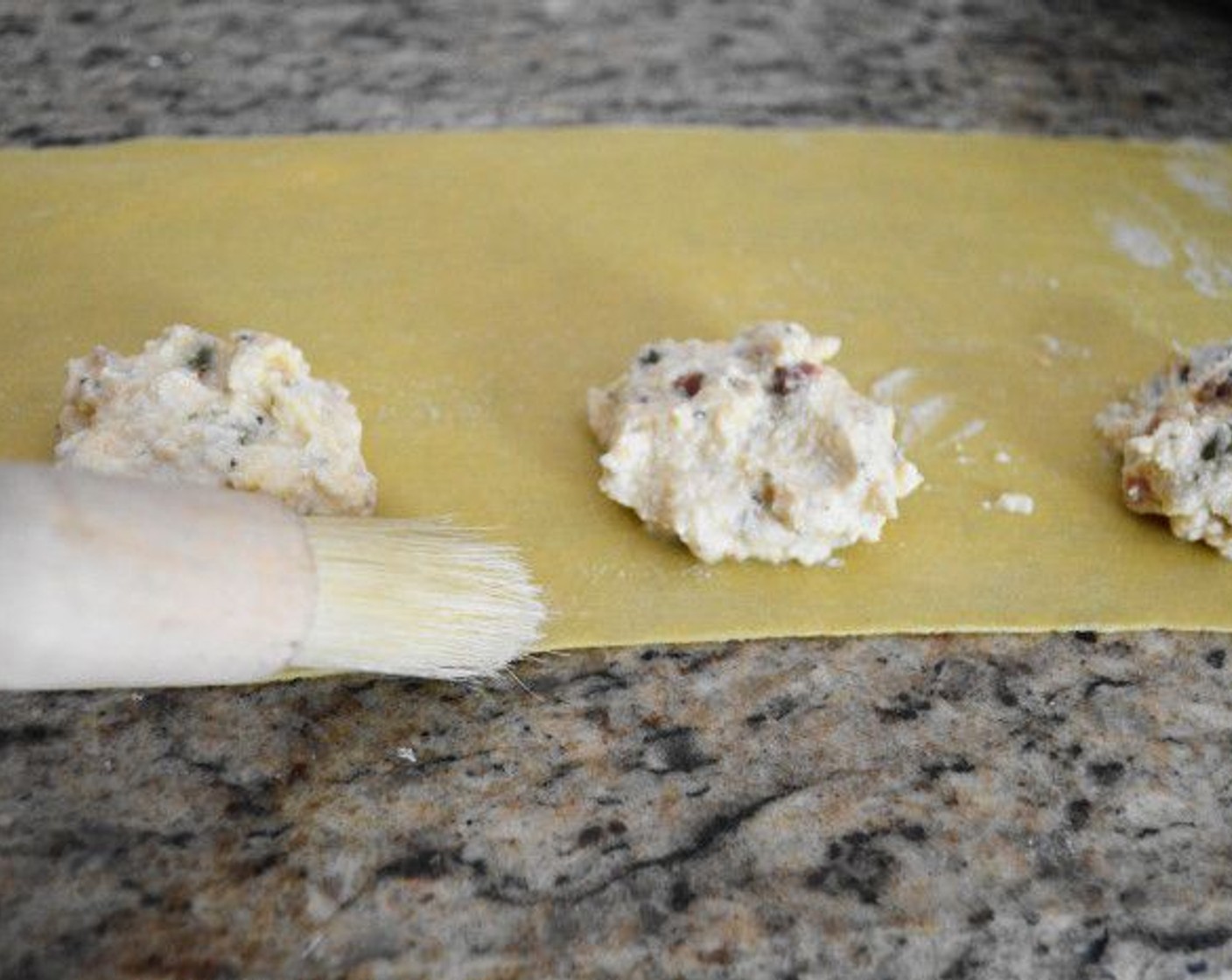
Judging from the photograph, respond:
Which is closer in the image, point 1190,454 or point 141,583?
point 141,583

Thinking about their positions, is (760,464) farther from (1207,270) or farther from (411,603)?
(1207,270)

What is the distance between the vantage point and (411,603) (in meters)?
1.19

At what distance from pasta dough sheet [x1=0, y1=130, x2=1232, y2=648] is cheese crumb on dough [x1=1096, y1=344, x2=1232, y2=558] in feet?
0.10

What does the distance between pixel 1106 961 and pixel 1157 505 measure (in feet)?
1.84

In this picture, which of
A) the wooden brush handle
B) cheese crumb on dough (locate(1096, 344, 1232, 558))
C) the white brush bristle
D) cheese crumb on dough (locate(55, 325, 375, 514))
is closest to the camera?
the wooden brush handle

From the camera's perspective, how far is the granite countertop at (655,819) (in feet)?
3.56

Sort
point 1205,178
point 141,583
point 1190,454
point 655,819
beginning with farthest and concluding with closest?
1. point 1205,178
2. point 1190,454
3. point 655,819
4. point 141,583

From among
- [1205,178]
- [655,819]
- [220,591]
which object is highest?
[220,591]

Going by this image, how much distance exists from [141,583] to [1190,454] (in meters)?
1.06

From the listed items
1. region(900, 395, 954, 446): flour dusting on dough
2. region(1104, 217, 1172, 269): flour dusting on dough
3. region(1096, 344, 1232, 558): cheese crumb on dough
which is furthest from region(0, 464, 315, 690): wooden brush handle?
region(1104, 217, 1172, 269): flour dusting on dough

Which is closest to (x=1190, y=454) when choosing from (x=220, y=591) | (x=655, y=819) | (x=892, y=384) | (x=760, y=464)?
(x=892, y=384)

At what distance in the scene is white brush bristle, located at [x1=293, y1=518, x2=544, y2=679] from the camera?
1.17 meters

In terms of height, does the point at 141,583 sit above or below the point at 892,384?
above

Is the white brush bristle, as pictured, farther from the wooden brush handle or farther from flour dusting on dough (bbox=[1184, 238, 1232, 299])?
flour dusting on dough (bbox=[1184, 238, 1232, 299])
